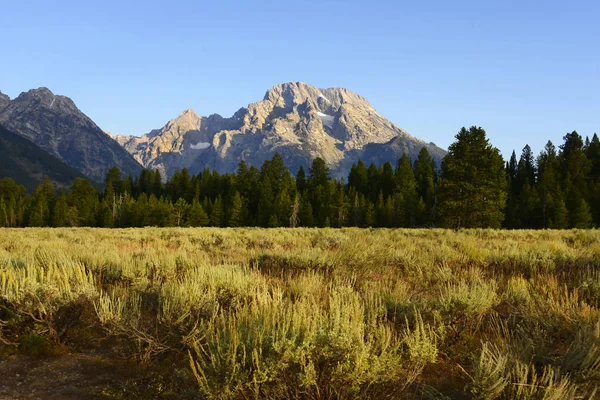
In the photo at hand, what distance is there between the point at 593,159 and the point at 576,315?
8901 cm

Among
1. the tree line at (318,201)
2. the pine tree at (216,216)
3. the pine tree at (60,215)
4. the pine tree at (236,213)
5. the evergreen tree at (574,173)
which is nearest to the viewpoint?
the evergreen tree at (574,173)

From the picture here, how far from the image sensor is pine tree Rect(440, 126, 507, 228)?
32750 millimetres

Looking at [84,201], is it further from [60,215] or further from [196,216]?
[196,216]

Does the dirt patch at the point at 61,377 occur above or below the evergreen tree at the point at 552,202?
below

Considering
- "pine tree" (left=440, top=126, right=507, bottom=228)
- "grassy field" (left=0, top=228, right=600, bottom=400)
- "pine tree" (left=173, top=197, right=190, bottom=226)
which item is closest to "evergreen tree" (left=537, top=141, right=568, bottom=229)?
"pine tree" (left=440, top=126, right=507, bottom=228)

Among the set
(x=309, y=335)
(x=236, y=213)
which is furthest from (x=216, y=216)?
(x=309, y=335)

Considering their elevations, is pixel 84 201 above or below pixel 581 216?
below

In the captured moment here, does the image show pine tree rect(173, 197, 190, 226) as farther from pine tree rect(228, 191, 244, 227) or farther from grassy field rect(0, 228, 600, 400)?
grassy field rect(0, 228, 600, 400)

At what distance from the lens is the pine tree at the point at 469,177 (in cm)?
3275

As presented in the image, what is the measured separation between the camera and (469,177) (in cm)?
3334

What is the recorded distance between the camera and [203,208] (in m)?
73.6

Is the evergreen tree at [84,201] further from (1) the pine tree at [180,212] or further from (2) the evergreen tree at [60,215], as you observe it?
(1) the pine tree at [180,212]

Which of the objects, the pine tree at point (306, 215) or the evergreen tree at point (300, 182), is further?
the evergreen tree at point (300, 182)

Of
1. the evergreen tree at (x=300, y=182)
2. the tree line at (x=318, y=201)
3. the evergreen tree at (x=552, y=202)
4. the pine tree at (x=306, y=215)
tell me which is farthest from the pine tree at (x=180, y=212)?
the evergreen tree at (x=552, y=202)
